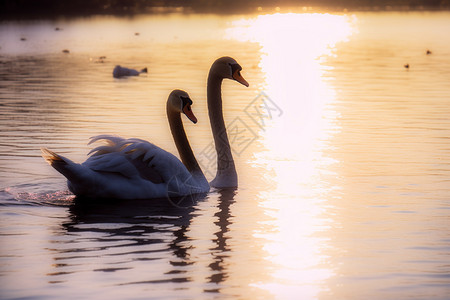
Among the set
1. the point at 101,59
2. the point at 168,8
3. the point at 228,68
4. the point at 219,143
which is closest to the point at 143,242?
the point at 219,143

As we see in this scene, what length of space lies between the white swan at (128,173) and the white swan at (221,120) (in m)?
0.82

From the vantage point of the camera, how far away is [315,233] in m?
8.11

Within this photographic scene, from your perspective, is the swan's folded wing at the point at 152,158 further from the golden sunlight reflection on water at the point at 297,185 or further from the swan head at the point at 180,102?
the golden sunlight reflection on water at the point at 297,185

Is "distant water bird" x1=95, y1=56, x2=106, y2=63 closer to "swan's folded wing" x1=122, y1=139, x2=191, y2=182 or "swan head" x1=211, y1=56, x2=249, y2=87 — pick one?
"swan head" x1=211, y1=56, x2=249, y2=87

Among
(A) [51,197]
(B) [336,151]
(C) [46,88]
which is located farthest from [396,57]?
(A) [51,197]

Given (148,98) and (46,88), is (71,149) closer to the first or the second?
(148,98)

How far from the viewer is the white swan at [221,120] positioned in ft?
34.2

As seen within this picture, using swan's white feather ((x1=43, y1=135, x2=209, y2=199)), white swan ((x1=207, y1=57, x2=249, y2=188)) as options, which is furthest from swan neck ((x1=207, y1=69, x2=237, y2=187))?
swan's white feather ((x1=43, y1=135, x2=209, y2=199))

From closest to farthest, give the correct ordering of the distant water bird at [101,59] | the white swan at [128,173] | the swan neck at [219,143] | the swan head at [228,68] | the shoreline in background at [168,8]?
the white swan at [128,173]
the swan neck at [219,143]
the swan head at [228,68]
the distant water bird at [101,59]
the shoreline in background at [168,8]

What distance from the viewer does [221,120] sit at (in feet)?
35.3

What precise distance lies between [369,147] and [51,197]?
5.68 m

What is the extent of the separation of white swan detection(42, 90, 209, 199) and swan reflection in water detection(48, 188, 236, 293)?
0.46 ft

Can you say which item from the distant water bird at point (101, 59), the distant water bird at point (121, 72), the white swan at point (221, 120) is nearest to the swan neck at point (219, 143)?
the white swan at point (221, 120)

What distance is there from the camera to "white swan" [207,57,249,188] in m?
10.4
